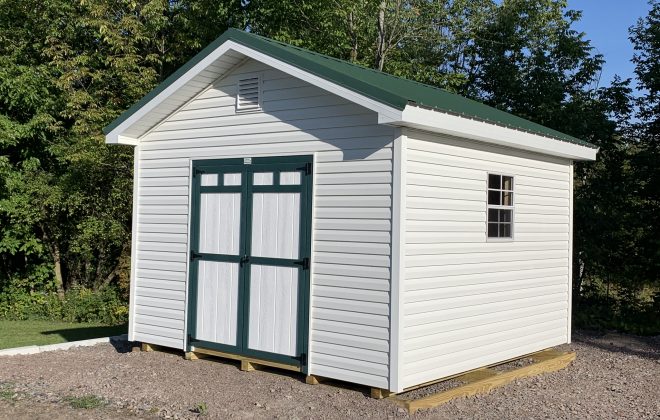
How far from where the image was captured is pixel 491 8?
18.7 metres

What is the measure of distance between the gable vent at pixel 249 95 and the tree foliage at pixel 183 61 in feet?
20.9

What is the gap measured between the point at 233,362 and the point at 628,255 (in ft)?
30.0

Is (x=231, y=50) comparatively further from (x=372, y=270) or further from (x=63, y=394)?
(x=63, y=394)

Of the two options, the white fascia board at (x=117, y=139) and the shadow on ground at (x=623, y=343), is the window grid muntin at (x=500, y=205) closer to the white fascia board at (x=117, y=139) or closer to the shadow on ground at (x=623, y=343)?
Result: the shadow on ground at (x=623, y=343)

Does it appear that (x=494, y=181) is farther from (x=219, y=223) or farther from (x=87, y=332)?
(x=87, y=332)

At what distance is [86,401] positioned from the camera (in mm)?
6996

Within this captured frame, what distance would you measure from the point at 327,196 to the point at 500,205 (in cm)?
228

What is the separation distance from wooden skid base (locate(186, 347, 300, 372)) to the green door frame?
0.04 meters

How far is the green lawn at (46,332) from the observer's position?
11.7 meters

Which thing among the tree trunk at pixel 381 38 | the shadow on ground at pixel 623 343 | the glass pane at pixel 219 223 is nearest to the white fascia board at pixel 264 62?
the glass pane at pixel 219 223

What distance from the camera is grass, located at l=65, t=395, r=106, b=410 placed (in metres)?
6.86

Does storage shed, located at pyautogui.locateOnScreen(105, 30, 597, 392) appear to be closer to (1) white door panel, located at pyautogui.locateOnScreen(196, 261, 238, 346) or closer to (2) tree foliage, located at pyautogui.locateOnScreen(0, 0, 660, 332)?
(1) white door panel, located at pyautogui.locateOnScreen(196, 261, 238, 346)

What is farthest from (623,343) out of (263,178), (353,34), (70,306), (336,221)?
(70,306)

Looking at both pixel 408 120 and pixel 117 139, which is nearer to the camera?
pixel 408 120
